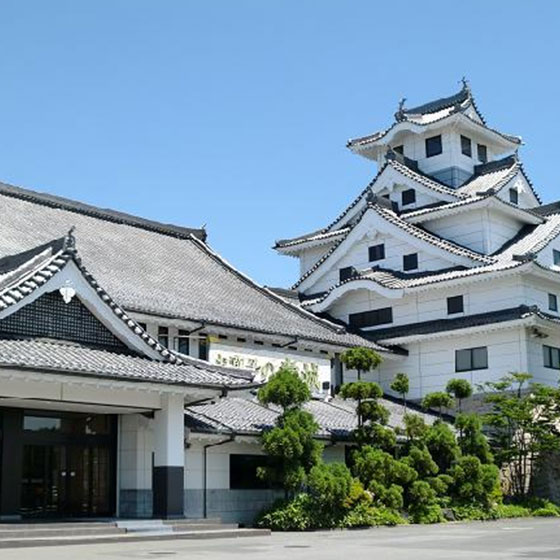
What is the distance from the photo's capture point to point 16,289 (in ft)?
72.0

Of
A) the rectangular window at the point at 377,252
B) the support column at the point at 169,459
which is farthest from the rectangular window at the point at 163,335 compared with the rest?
the rectangular window at the point at 377,252

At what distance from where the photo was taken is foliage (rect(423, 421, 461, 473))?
2928cm

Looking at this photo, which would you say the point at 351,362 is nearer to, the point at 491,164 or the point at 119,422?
the point at 119,422

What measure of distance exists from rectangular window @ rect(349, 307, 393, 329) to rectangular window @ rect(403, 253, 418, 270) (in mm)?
2112

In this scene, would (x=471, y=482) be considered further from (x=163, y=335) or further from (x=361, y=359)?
(x=163, y=335)

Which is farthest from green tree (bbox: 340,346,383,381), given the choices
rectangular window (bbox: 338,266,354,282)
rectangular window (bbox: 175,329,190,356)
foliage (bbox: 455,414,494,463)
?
rectangular window (bbox: 338,266,354,282)

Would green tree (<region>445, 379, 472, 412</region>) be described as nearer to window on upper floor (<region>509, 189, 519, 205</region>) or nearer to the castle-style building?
the castle-style building

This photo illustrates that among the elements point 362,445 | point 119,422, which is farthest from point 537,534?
point 119,422

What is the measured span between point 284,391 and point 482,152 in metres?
24.8

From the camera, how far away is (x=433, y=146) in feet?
148

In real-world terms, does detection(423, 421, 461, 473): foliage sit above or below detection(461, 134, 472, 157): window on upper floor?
below

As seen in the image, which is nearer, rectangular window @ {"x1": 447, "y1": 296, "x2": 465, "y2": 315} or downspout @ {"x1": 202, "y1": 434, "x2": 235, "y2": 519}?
downspout @ {"x1": 202, "y1": 434, "x2": 235, "y2": 519}

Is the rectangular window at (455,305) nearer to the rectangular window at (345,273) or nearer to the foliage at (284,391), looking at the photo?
the rectangular window at (345,273)

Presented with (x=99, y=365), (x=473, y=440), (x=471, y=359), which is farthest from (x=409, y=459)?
(x=99, y=365)
